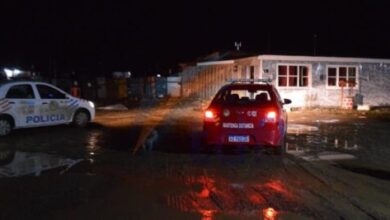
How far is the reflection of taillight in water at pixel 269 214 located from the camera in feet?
24.5

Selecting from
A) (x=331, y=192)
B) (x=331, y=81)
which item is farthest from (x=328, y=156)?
(x=331, y=81)

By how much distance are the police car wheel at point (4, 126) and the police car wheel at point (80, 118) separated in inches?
101

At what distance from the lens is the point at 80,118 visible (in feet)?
62.5

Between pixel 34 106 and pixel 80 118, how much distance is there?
210cm

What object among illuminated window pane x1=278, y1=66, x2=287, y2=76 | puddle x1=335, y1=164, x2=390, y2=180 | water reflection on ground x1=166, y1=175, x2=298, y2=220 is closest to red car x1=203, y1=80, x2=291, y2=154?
puddle x1=335, y1=164, x2=390, y2=180

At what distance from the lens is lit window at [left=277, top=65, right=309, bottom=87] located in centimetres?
3023

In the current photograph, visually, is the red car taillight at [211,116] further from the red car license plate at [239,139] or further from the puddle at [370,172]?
the puddle at [370,172]

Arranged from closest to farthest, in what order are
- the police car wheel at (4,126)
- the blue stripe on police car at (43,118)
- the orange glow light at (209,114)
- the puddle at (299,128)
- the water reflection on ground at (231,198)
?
the water reflection on ground at (231,198)
the orange glow light at (209,114)
the police car wheel at (4,126)
the blue stripe on police car at (43,118)
the puddle at (299,128)

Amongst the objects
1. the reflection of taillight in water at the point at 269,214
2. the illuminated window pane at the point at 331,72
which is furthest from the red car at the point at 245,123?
the illuminated window pane at the point at 331,72

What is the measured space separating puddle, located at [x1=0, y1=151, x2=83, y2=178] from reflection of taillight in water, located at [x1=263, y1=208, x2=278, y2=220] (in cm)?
449

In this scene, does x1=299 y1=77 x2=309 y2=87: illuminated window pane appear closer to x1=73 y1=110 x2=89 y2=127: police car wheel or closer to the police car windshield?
x1=73 y1=110 x2=89 y2=127: police car wheel

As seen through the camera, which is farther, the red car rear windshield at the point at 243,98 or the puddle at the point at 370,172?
the red car rear windshield at the point at 243,98

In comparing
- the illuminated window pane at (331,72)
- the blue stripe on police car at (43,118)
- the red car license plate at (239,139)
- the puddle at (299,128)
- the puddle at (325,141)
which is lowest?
the puddle at (325,141)

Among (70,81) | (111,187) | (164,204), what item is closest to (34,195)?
(111,187)
